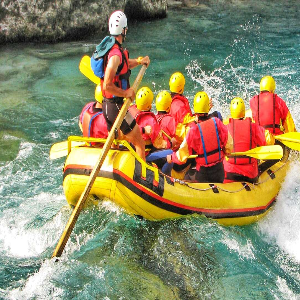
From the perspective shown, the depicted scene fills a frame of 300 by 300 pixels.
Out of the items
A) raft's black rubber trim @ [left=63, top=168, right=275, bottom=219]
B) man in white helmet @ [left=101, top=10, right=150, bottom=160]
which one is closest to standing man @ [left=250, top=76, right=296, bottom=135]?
raft's black rubber trim @ [left=63, top=168, right=275, bottom=219]

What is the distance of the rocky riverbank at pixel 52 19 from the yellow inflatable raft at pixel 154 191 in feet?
28.9

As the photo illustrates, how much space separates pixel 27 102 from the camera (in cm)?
1007

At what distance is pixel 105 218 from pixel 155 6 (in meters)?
11.4

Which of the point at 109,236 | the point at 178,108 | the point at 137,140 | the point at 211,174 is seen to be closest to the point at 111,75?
the point at 137,140

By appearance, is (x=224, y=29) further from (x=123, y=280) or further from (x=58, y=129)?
(x=123, y=280)

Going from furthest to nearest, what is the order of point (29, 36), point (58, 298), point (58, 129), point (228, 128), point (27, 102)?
point (29, 36) < point (27, 102) < point (58, 129) < point (228, 128) < point (58, 298)

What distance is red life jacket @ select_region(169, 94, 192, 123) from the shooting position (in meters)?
6.64

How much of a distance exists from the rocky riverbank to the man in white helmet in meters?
8.58

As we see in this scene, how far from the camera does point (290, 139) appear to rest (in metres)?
5.86

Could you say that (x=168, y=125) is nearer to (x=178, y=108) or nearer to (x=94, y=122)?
(x=178, y=108)

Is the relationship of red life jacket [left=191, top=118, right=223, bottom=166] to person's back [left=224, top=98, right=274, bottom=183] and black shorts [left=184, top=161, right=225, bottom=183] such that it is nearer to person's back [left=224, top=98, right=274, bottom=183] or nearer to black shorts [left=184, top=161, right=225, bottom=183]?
black shorts [left=184, top=161, right=225, bottom=183]

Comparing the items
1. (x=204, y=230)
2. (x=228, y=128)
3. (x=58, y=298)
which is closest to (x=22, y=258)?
(x=58, y=298)

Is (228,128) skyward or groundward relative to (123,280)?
skyward

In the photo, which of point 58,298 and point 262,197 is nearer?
Answer: point 58,298
